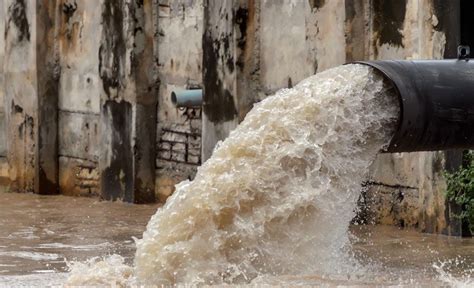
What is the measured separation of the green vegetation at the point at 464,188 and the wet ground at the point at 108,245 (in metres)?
0.19

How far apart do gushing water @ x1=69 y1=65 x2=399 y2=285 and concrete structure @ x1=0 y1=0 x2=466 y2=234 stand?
3.29 m

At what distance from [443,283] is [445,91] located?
3.45 ft

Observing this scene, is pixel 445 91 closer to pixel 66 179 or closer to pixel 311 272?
pixel 311 272

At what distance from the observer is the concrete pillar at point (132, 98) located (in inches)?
555

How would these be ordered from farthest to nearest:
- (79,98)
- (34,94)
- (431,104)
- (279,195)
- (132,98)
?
(34,94) < (79,98) < (132,98) < (279,195) < (431,104)

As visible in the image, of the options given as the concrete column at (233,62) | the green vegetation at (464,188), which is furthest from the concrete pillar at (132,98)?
the green vegetation at (464,188)

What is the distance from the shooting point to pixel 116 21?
14.3 m

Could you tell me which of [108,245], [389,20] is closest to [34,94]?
[108,245]

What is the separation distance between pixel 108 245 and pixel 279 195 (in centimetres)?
334

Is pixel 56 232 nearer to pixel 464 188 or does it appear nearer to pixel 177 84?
pixel 177 84

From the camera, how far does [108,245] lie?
35.7 ft

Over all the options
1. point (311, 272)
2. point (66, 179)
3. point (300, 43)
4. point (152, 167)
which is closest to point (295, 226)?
point (311, 272)

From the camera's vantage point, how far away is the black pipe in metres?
7.47

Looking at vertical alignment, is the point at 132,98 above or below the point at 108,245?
above
